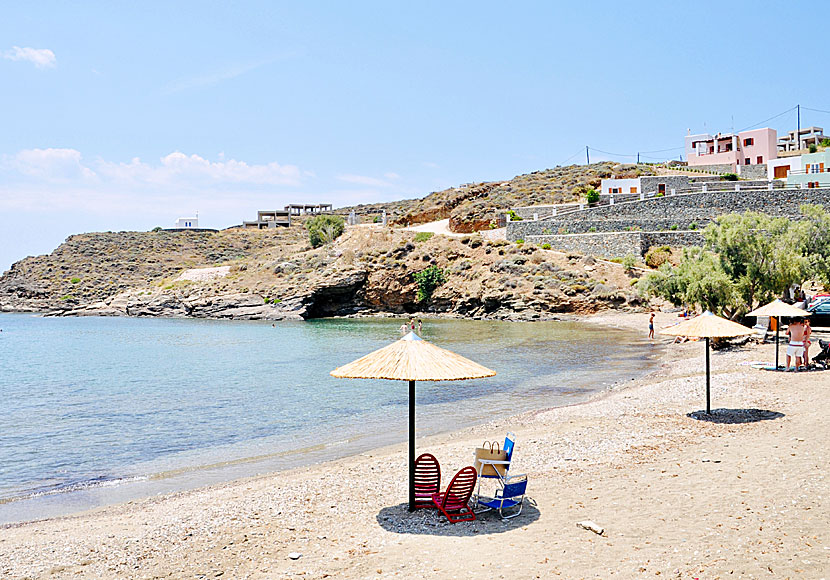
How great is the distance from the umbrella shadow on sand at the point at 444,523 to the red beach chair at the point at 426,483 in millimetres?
131

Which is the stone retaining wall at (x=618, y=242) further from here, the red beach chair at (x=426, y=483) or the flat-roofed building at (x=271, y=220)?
the flat-roofed building at (x=271, y=220)

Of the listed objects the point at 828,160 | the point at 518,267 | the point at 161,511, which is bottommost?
the point at 161,511

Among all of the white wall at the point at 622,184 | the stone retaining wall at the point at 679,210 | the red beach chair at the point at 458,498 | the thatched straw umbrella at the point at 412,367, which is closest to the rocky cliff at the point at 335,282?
the stone retaining wall at the point at 679,210

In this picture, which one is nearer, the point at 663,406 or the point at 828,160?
the point at 663,406

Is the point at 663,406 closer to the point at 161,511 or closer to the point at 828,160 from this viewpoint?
the point at 161,511

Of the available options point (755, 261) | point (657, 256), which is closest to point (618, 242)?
point (657, 256)

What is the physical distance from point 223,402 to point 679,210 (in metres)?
41.6

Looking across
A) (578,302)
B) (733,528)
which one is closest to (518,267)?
(578,302)

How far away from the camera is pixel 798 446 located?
10656 mm

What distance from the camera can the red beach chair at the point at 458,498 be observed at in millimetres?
8602

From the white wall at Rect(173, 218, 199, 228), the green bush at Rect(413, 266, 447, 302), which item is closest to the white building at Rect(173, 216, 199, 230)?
the white wall at Rect(173, 218, 199, 228)

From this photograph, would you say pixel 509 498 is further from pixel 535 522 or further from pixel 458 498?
pixel 458 498

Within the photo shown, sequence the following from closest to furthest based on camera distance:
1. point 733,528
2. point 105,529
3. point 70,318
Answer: point 733,528
point 105,529
point 70,318

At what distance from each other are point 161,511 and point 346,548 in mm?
4074
